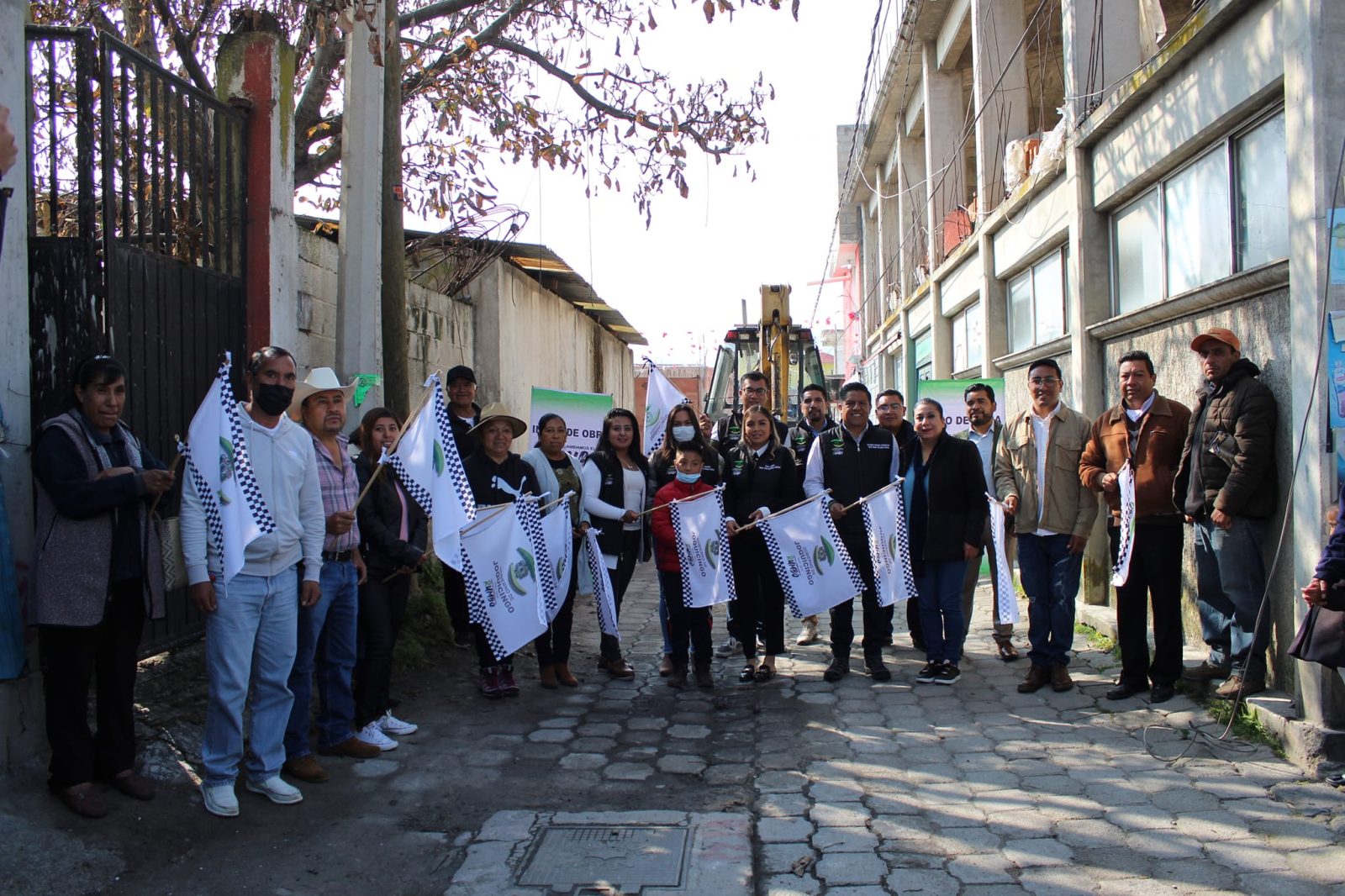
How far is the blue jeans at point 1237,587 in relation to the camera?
5500 mm

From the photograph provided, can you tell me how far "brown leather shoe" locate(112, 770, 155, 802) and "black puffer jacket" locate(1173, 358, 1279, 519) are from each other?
522 centimetres

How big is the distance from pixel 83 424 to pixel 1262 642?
5.75m

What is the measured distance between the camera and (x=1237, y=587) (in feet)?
18.1

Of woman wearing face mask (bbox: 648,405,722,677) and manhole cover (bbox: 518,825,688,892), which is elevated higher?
woman wearing face mask (bbox: 648,405,722,677)

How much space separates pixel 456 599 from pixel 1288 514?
4.82 metres

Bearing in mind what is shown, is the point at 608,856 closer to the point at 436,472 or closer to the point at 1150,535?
the point at 436,472

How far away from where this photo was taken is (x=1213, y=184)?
656 cm

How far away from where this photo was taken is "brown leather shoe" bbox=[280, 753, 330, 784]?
4902 mm

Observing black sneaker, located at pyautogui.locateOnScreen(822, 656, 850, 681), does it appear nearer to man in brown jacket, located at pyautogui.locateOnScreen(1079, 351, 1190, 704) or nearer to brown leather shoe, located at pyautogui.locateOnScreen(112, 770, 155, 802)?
man in brown jacket, located at pyautogui.locateOnScreen(1079, 351, 1190, 704)

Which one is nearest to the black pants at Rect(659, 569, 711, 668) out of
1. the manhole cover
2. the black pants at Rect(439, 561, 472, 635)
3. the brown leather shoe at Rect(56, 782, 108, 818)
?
the black pants at Rect(439, 561, 472, 635)

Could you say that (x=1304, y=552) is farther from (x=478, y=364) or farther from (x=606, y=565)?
(x=478, y=364)

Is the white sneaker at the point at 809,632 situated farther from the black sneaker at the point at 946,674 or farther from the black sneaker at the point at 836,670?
the black sneaker at the point at 946,674

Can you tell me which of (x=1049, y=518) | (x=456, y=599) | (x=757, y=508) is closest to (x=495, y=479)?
(x=456, y=599)

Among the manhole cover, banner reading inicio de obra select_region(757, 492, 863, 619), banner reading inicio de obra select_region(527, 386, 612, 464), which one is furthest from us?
banner reading inicio de obra select_region(527, 386, 612, 464)
